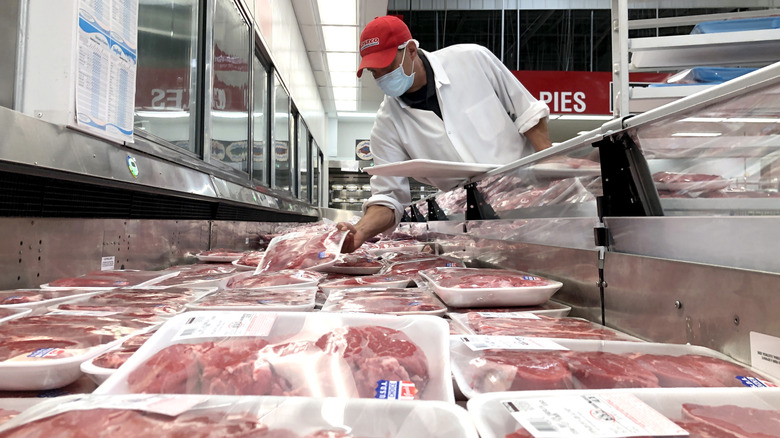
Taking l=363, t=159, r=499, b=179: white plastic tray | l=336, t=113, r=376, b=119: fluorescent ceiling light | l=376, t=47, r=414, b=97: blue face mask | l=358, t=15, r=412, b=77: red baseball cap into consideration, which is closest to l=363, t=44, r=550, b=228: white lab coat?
l=376, t=47, r=414, b=97: blue face mask

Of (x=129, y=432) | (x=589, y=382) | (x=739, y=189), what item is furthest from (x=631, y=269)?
(x=129, y=432)

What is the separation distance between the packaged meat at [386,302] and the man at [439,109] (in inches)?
45.8

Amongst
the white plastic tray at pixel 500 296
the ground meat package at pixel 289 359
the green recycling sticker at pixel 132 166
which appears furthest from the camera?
the green recycling sticker at pixel 132 166

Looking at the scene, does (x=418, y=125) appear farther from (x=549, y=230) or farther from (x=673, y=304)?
(x=673, y=304)

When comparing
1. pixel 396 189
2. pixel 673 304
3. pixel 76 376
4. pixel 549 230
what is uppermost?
pixel 396 189

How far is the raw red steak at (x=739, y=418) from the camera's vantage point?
49 centimetres

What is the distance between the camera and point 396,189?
9.18 feet

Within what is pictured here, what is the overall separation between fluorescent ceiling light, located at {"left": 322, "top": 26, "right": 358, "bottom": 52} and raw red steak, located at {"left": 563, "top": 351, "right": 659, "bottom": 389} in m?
7.05

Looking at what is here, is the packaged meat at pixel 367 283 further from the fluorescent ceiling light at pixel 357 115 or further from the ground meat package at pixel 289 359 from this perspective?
the fluorescent ceiling light at pixel 357 115

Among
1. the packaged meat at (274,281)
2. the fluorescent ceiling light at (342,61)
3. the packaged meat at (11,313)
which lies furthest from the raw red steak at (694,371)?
the fluorescent ceiling light at (342,61)

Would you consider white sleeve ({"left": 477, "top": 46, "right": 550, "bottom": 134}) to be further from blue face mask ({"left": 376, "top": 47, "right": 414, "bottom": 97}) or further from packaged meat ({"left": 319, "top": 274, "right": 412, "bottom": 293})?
packaged meat ({"left": 319, "top": 274, "right": 412, "bottom": 293})

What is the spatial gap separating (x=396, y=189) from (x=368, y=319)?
6.50 feet

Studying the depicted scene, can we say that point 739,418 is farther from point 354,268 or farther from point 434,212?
point 434,212

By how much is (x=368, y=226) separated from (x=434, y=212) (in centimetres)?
117
